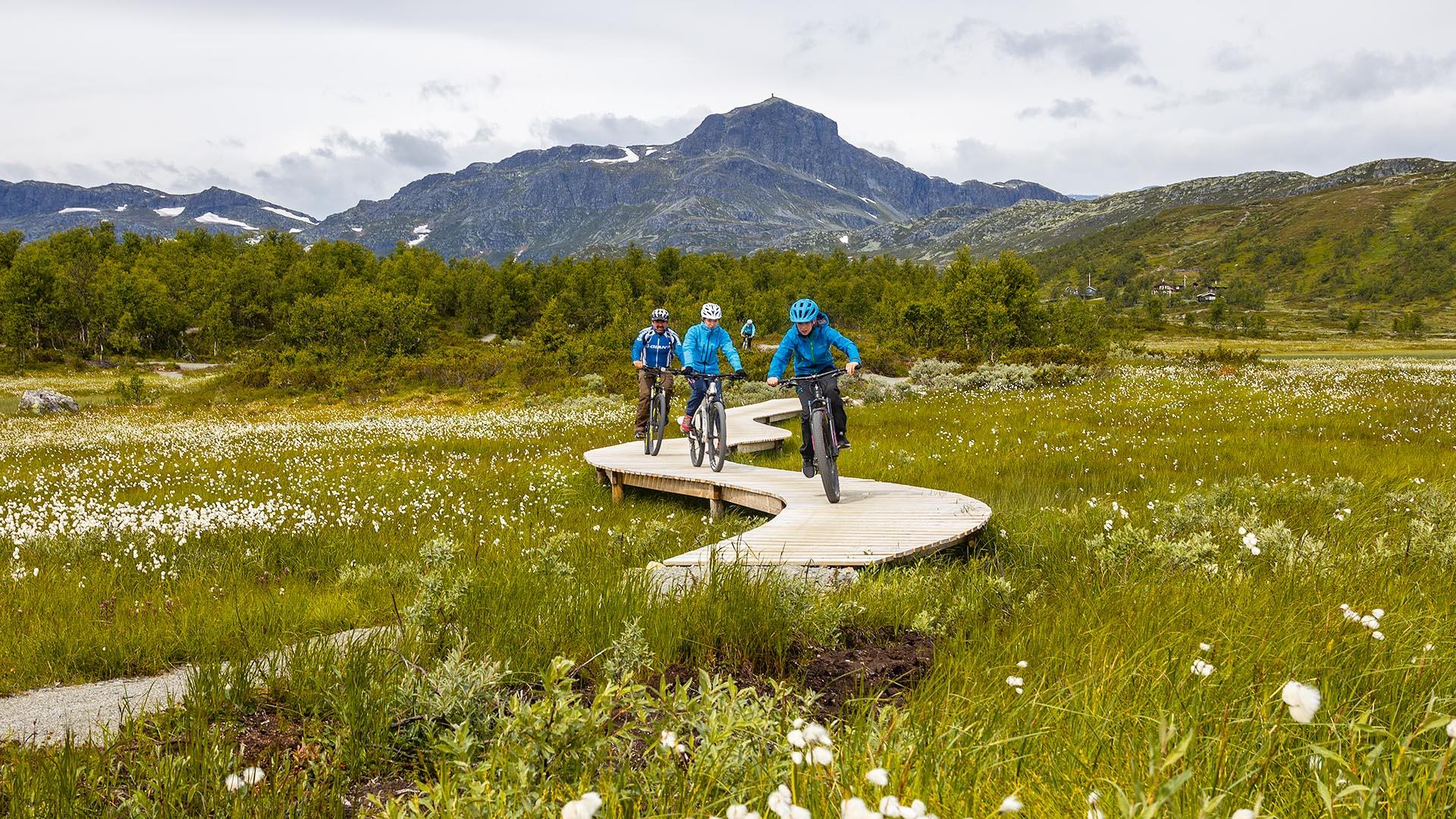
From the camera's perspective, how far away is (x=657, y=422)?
45.1 feet

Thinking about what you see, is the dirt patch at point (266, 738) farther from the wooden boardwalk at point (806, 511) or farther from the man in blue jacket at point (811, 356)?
the man in blue jacket at point (811, 356)

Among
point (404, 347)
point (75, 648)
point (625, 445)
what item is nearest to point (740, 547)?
point (75, 648)

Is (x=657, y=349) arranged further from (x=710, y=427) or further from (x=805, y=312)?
(x=805, y=312)

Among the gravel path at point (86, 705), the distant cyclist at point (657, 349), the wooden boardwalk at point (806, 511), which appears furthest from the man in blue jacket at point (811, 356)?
the gravel path at point (86, 705)

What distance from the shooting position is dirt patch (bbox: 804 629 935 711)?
3.77 m

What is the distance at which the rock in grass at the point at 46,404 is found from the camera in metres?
40.1

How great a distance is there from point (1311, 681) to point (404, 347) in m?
83.5

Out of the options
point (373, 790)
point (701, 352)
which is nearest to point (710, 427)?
point (701, 352)

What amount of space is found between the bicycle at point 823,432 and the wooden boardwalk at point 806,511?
30cm

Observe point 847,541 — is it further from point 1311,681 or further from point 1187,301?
point 1187,301

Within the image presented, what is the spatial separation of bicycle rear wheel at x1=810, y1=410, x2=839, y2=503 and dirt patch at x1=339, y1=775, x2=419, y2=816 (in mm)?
6567

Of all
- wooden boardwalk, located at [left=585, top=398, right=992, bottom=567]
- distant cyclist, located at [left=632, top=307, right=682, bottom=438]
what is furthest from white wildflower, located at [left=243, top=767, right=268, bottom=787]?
distant cyclist, located at [left=632, top=307, right=682, bottom=438]

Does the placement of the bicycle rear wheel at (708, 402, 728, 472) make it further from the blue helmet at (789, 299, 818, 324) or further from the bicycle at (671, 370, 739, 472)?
the blue helmet at (789, 299, 818, 324)

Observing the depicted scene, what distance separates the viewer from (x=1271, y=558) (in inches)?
235
